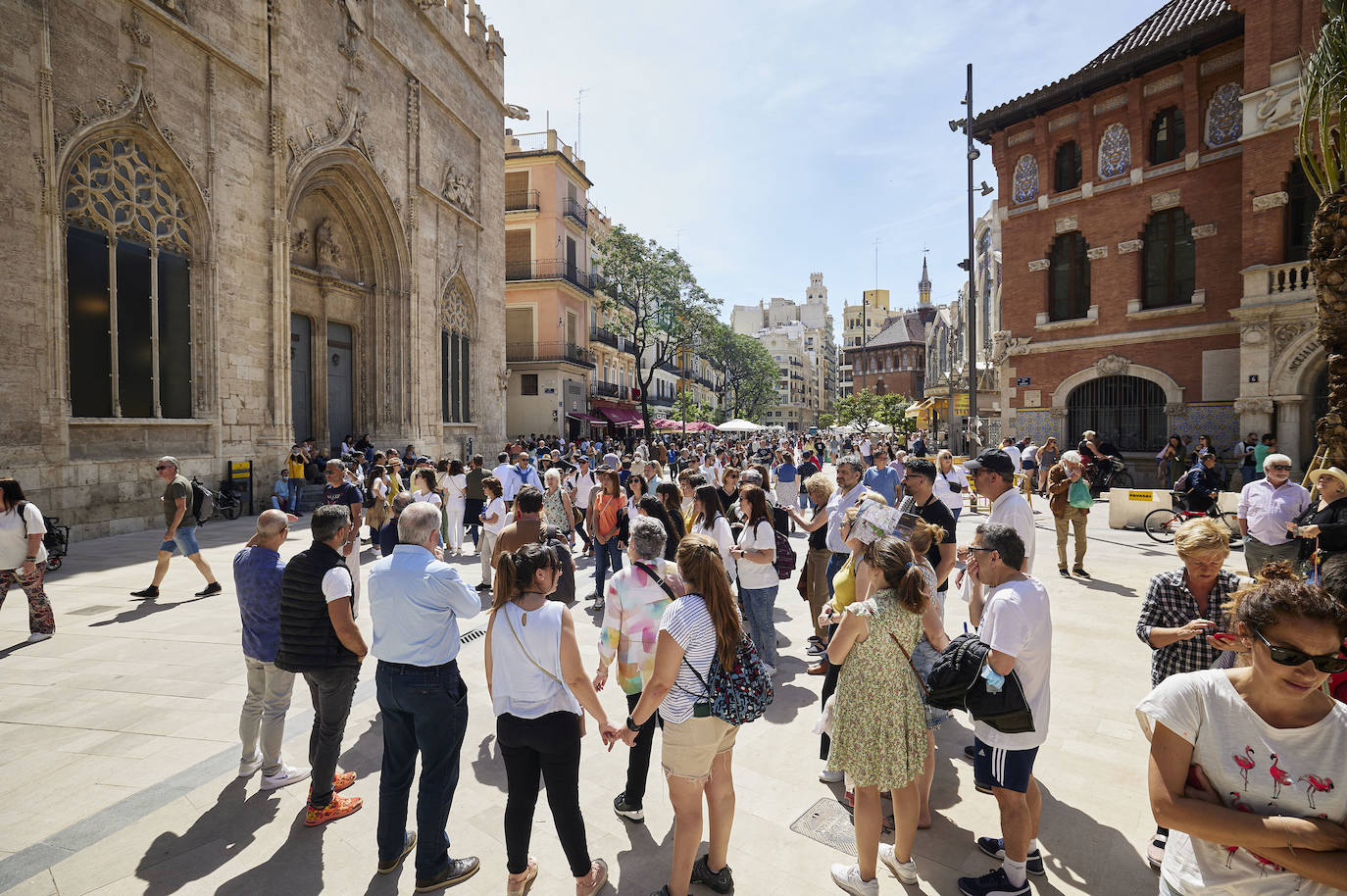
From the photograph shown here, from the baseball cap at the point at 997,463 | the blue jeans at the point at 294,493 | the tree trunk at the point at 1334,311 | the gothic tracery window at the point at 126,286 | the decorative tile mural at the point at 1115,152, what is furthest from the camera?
the decorative tile mural at the point at 1115,152

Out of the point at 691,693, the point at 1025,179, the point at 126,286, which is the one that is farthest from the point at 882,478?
the point at 1025,179

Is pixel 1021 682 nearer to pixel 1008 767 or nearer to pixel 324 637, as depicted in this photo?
pixel 1008 767

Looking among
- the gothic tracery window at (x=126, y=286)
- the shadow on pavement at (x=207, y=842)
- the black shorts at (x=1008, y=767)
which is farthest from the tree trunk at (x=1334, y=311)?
the gothic tracery window at (x=126, y=286)

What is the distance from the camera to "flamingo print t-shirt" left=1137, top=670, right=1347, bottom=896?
1.79 meters

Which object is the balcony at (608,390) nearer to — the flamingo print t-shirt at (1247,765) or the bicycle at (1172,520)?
the bicycle at (1172,520)

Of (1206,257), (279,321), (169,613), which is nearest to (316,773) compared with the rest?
(169,613)

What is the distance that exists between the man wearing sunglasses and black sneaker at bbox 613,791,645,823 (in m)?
6.64

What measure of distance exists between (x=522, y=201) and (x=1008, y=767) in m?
36.2

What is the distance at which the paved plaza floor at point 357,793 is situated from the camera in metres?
3.29

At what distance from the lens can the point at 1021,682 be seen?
3.07 metres

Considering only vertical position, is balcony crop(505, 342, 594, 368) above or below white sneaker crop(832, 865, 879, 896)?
above

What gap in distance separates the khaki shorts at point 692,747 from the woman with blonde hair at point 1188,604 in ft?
7.36

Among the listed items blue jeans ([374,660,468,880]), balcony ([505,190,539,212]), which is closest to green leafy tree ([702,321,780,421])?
balcony ([505,190,539,212])

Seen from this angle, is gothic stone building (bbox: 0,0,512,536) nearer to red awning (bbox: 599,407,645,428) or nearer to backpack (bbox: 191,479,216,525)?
backpack (bbox: 191,479,216,525)
